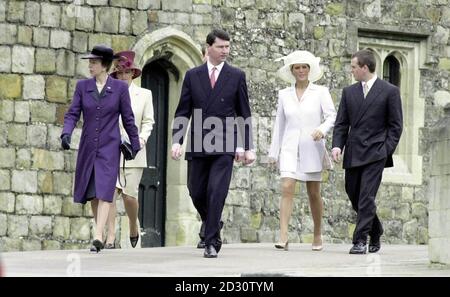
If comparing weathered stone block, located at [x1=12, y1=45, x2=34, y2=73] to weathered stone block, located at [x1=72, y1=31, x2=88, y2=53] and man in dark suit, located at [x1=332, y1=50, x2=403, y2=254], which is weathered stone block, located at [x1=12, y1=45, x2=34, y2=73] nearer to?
weathered stone block, located at [x1=72, y1=31, x2=88, y2=53]

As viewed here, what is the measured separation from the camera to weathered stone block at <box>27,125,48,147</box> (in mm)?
21172

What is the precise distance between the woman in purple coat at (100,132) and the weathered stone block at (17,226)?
3945mm

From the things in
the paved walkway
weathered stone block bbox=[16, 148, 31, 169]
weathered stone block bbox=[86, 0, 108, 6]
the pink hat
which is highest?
weathered stone block bbox=[86, 0, 108, 6]

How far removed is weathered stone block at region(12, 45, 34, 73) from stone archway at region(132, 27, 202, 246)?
69.9 inches

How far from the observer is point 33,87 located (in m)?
21.2

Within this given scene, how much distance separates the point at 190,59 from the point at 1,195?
11.4ft

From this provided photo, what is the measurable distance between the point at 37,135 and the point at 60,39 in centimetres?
123

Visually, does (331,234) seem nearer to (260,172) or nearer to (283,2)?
(260,172)

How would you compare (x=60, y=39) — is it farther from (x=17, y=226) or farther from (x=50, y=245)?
(x=50, y=245)

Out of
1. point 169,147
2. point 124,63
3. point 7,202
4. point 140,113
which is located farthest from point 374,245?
point 169,147

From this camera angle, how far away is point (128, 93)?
17141mm

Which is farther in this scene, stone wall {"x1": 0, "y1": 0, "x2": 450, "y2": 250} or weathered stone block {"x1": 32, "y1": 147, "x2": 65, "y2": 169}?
weathered stone block {"x1": 32, "y1": 147, "x2": 65, "y2": 169}

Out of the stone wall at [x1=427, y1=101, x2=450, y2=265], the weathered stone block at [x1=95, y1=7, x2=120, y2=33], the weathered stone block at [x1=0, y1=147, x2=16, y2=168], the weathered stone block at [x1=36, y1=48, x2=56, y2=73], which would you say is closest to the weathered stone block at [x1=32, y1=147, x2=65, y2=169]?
the weathered stone block at [x1=0, y1=147, x2=16, y2=168]
